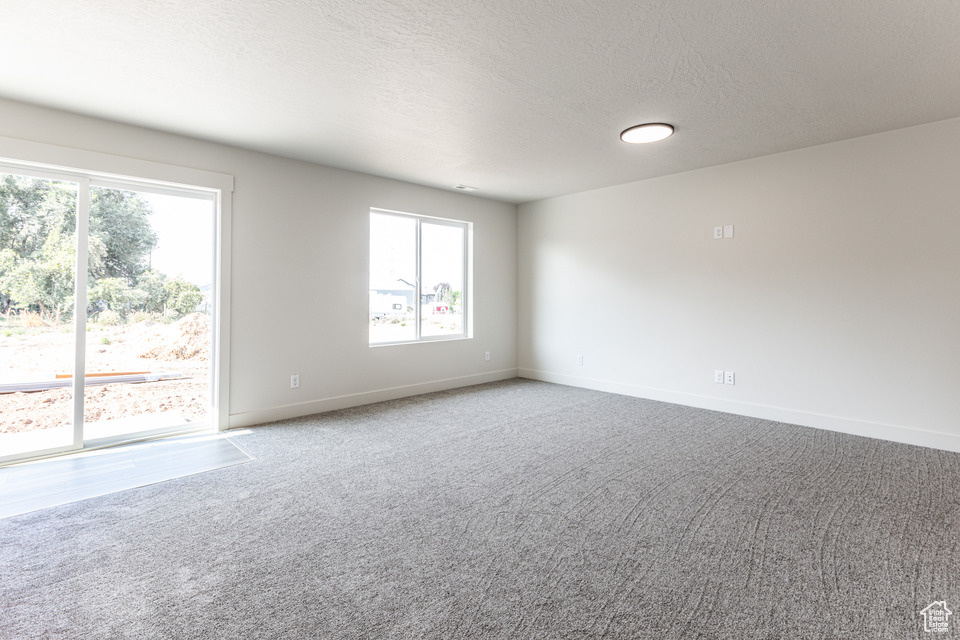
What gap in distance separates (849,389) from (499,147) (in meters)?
3.65

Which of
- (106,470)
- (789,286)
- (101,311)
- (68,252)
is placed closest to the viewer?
(106,470)

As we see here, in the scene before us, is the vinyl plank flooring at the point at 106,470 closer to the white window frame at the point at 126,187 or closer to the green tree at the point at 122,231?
the white window frame at the point at 126,187

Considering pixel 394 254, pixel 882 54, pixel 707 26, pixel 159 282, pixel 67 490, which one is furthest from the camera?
pixel 394 254

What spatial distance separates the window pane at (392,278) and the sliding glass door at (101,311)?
163 cm

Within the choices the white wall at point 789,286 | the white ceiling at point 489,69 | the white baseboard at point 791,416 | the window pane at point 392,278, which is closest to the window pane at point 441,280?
the window pane at point 392,278

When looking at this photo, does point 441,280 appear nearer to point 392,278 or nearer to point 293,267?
point 392,278

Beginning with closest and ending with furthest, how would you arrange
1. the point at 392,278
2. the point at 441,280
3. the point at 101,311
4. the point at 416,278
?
1. the point at 101,311
2. the point at 392,278
3. the point at 416,278
4. the point at 441,280

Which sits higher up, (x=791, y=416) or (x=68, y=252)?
(x=68, y=252)

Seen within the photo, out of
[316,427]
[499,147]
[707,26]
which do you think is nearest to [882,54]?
[707,26]

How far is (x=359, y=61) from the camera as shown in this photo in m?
2.48

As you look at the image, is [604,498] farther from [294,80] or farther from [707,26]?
[294,80]

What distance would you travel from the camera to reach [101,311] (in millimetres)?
3377

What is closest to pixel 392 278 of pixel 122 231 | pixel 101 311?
pixel 122 231

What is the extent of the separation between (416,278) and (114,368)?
3.01 meters
